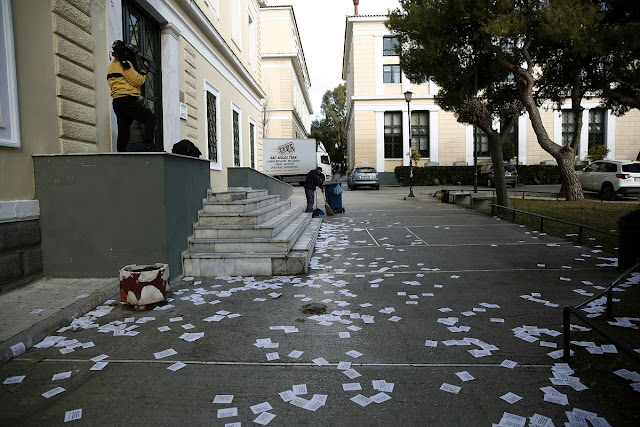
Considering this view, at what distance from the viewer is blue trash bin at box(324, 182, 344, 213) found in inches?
577

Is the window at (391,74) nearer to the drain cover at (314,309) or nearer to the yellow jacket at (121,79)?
the yellow jacket at (121,79)

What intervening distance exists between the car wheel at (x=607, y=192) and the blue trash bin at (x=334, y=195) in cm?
1143

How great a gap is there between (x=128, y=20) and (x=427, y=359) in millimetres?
7416

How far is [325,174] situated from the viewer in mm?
34344

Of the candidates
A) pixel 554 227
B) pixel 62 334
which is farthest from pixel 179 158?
pixel 554 227

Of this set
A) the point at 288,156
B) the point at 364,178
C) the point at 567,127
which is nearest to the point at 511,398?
the point at 364,178

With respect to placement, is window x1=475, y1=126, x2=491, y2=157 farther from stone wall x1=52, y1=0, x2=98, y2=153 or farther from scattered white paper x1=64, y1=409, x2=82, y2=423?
scattered white paper x1=64, y1=409, x2=82, y2=423

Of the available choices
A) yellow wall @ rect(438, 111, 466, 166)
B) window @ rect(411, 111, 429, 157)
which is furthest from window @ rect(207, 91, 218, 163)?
yellow wall @ rect(438, 111, 466, 166)

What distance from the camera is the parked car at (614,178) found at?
1688 centimetres

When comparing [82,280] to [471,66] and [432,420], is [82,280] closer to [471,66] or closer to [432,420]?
[432,420]

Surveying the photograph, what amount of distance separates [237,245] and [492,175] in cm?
2451

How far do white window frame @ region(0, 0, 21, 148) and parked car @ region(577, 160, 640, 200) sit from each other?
19561mm

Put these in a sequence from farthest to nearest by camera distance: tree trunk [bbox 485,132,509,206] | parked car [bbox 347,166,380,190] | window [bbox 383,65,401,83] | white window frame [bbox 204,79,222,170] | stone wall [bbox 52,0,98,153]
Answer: window [bbox 383,65,401,83], parked car [bbox 347,166,380,190], tree trunk [bbox 485,132,509,206], white window frame [bbox 204,79,222,170], stone wall [bbox 52,0,98,153]

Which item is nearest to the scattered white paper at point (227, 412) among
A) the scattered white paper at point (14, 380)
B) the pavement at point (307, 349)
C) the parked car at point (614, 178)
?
the pavement at point (307, 349)
